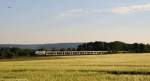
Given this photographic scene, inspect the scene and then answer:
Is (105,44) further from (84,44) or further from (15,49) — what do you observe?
(15,49)

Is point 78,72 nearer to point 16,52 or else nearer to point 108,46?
point 16,52

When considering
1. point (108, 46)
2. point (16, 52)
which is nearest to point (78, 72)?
point (16, 52)

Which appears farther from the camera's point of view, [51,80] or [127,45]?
[127,45]

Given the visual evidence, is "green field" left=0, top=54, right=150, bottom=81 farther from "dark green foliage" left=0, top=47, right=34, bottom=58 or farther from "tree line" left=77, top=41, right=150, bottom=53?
"tree line" left=77, top=41, right=150, bottom=53

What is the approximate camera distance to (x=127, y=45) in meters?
174

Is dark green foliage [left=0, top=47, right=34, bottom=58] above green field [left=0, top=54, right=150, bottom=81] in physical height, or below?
above

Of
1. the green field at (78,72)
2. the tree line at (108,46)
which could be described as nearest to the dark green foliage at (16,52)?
the tree line at (108,46)

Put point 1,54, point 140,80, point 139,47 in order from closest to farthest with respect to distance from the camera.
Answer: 1. point 140,80
2. point 1,54
3. point 139,47

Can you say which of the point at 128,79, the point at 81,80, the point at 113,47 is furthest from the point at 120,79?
the point at 113,47

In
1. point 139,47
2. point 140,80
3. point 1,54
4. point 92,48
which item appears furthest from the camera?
point 92,48

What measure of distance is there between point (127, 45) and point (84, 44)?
2041cm

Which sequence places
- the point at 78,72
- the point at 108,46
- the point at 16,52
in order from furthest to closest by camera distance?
1. the point at 108,46
2. the point at 16,52
3. the point at 78,72

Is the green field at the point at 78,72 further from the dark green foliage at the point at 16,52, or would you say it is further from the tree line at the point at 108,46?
the tree line at the point at 108,46

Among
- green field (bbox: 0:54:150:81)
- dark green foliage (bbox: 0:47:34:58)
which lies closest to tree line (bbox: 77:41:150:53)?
dark green foliage (bbox: 0:47:34:58)
